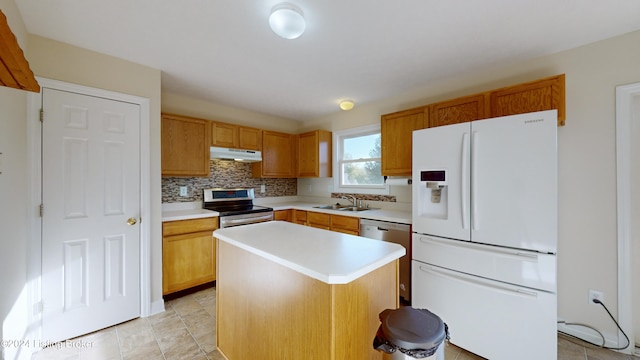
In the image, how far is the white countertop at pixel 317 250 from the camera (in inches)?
41.1

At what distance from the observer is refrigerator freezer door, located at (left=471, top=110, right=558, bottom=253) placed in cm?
160

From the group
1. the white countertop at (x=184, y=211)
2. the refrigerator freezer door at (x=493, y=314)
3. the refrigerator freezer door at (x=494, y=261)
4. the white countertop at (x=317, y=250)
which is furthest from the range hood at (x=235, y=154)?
the refrigerator freezer door at (x=493, y=314)

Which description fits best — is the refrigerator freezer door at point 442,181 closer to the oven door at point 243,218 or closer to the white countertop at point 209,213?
the white countertop at point 209,213

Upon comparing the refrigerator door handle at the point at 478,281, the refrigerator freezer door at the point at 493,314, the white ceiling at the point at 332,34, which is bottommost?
the refrigerator freezer door at the point at 493,314

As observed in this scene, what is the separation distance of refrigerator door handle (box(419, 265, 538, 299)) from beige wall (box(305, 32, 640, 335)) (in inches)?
31.9

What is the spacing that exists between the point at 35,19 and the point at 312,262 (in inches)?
98.4

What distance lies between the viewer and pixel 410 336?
922 mm

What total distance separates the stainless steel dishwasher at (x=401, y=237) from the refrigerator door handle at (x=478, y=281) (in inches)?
15.2

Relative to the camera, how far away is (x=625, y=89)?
1.85m

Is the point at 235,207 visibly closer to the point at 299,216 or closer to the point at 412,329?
the point at 299,216

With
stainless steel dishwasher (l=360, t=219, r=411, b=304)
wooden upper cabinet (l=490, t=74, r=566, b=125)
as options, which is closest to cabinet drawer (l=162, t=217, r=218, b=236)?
stainless steel dishwasher (l=360, t=219, r=411, b=304)

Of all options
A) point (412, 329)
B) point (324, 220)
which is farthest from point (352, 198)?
point (412, 329)

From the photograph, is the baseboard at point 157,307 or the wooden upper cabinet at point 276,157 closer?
the baseboard at point 157,307

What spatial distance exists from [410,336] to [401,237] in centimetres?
174
